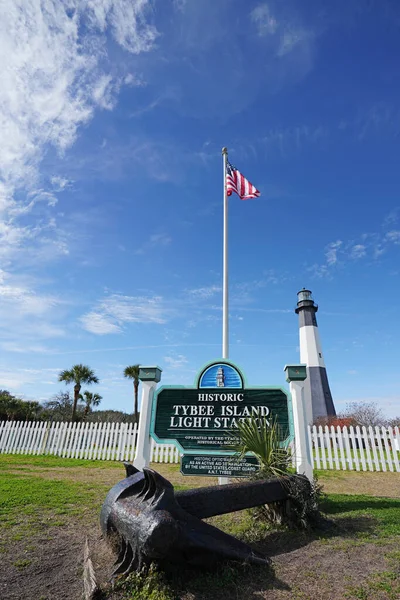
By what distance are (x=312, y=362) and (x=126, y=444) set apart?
16030mm

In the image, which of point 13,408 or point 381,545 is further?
point 13,408

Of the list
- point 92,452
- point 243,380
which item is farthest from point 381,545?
point 92,452

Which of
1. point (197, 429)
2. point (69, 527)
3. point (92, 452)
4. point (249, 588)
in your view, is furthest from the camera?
point (92, 452)

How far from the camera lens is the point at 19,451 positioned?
14031 millimetres

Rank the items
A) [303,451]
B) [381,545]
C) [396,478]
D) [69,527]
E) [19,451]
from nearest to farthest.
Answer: [381,545], [69,527], [303,451], [396,478], [19,451]

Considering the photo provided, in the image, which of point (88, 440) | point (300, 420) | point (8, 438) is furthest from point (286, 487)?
point (8, 438)

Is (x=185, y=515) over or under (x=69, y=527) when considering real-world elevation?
over

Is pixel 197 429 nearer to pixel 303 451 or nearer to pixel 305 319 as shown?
pixel 303 451

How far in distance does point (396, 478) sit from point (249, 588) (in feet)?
29.5

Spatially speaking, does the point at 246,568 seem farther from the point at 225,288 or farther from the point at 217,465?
the point at 225,288

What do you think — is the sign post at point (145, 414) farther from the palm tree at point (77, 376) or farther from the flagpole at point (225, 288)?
the palm tree at point (77, 376)

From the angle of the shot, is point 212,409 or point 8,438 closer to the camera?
point 212,409

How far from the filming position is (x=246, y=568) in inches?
125

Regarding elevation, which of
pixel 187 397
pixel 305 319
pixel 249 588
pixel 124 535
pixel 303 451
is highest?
pixel 305 319
